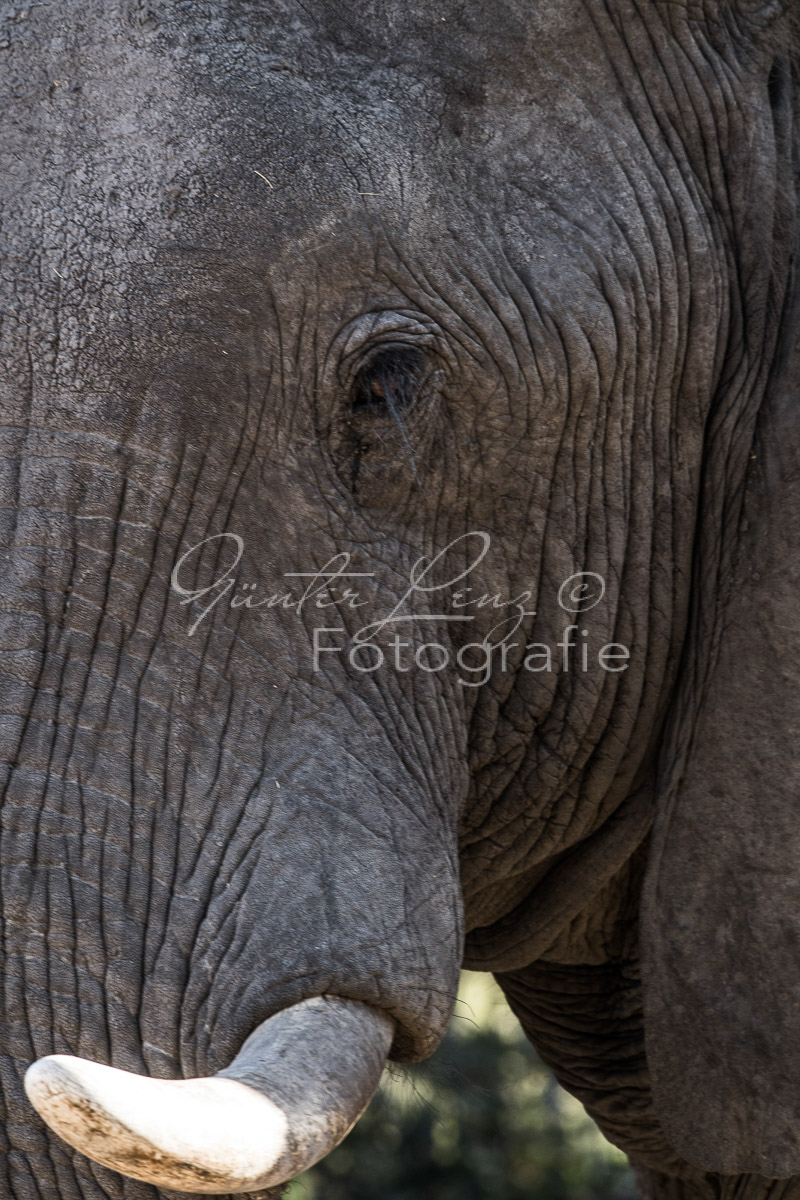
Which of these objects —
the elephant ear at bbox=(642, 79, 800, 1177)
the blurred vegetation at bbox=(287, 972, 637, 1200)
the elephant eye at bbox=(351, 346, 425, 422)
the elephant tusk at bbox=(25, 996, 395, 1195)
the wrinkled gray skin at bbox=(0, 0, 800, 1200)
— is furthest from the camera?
the blurred vegetation at bbox=(287, 972, 637, 1200)

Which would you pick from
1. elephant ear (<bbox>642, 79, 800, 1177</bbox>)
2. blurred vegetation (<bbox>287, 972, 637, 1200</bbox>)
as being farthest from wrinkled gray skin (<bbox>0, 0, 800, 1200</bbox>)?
blurred vegetation (<bbox>287, 972, 637, 1200</bbox>)

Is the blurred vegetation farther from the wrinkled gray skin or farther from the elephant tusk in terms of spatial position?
the elephant tusk

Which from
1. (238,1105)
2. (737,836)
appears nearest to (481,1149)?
(737,836)

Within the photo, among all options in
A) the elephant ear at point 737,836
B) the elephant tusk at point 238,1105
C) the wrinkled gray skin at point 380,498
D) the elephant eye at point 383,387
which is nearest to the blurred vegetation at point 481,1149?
the elephant ear at point 737,836

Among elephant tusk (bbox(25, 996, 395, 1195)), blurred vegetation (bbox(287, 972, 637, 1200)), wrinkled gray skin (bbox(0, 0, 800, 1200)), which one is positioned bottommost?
blurred vegetation (bbox(287, 972, 637, 1200))

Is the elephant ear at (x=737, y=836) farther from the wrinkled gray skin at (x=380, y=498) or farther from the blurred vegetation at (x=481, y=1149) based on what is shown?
the blurred vegetation at (x=481, y=1149)

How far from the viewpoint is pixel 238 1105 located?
5.57ft

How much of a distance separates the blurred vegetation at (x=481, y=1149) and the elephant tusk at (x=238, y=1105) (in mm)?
3754

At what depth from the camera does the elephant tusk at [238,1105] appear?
157cm

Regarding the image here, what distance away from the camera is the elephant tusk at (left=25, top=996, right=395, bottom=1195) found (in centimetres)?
157

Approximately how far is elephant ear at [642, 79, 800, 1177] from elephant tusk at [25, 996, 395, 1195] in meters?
0.60

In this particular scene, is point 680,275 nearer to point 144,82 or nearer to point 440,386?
point 440,386

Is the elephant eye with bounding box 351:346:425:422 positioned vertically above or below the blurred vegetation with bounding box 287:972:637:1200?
above

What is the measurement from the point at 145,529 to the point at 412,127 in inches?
25.7
